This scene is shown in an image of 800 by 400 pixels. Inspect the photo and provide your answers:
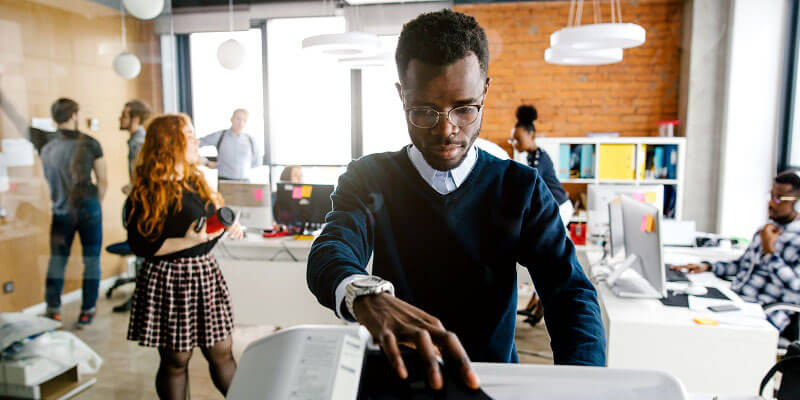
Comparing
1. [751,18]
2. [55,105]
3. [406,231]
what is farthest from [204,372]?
[751,18]

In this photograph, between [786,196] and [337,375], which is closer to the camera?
[337,375]

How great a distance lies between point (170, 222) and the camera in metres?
1.75

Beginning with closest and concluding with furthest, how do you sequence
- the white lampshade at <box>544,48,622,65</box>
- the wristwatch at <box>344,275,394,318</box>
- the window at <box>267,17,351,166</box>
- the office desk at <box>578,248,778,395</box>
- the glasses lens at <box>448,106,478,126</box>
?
the wristwatch at <box>344,275,394,318</box> < the glasses lens at <box>448,106,478,126</box> < the window at <box>267,17,351,166</box> < the office desk at <box>578,248,778,395</box> < the white lampshade at <box>544,48,622,65</box>

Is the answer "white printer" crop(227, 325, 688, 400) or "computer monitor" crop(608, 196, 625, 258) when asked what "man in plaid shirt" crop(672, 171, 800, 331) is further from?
"white printer" crop(227, 325, 688, 400)

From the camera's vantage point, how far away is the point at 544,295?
724 millimetres

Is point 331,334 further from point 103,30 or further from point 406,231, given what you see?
point 103,30

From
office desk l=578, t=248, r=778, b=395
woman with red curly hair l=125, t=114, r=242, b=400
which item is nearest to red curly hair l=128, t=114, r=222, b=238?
woman with red curly hair l=125, t=114, r=242, b=400

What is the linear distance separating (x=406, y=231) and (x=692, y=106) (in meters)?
4.46

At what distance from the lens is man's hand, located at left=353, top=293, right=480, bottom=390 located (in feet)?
1.28

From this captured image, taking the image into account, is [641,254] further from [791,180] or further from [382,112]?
[382,112]

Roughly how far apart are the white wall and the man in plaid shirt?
189cm

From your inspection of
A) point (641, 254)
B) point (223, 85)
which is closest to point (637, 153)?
point (641, 254)

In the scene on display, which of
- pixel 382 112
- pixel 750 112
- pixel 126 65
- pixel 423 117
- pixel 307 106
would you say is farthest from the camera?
pixel 750 112

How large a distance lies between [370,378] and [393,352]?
29 mm
